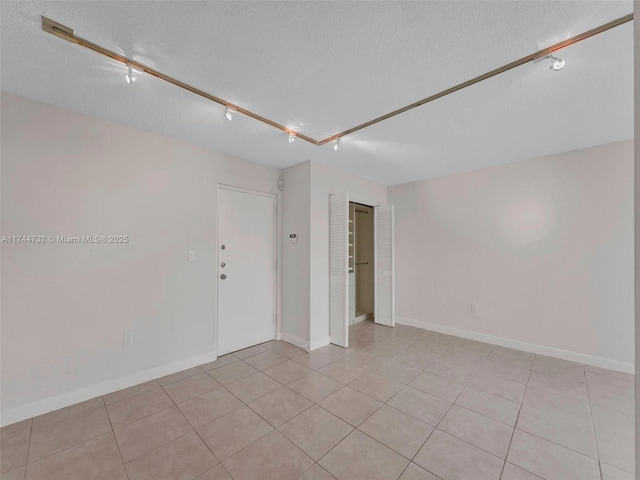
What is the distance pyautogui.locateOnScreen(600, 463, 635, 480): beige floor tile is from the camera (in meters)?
1.53

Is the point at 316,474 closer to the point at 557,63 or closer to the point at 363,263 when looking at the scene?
the point at 557,63

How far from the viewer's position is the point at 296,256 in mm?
3607

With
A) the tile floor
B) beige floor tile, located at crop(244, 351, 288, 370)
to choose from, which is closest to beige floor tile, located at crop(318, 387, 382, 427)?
the tile floor

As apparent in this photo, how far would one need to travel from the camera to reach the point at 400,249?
476 cm

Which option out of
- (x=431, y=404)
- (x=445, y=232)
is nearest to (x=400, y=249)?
(x=445, y=232)

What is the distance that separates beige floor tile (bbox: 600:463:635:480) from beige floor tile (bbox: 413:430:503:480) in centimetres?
58

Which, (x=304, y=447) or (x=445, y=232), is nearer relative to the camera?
(x=304, y=447)

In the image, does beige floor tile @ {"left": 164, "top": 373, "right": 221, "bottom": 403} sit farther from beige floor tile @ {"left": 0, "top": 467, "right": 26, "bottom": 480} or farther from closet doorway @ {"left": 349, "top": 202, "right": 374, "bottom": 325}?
closet doorway @ {"left": 349, "top": 202, "right": 374, "bottom": 325}

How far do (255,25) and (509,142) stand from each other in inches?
116

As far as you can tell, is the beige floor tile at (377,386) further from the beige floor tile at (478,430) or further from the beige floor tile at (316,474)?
the beige floor tile at (316,474)

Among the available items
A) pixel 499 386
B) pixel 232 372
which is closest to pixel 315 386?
pixel 232 372

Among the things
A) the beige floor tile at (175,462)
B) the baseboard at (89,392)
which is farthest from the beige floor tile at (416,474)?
the baseboard at (89,392)

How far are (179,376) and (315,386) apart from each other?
4.84 feet

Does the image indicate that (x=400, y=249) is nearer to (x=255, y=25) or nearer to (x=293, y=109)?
(x=293, y=109)
